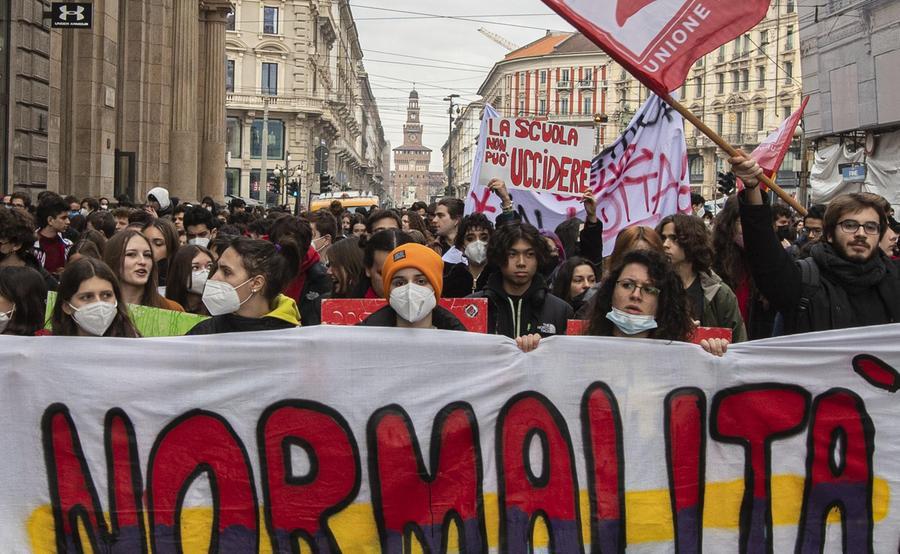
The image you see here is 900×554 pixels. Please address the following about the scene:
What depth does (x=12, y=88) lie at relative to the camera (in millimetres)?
14680

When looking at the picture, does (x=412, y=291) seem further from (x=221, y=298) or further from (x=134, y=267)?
(x=134, y=267)

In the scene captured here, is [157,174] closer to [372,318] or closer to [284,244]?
[284,244]

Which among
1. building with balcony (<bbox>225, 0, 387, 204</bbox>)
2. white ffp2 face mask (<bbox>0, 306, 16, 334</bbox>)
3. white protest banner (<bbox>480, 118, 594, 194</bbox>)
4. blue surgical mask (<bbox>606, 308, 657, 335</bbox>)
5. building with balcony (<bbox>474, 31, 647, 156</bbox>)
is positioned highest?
building with balcony (<bbox>474, 31, 647, 156</bbox>)

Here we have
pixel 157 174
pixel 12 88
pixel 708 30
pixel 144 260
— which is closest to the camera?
pixel 708 30

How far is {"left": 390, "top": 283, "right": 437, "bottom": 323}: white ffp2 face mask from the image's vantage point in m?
4.48

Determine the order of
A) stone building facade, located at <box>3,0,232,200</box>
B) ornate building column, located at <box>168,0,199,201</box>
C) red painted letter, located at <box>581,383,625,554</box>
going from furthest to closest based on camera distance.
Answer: ornate building column, located at <box>168,0,199,201</box>, stone building facade, located at <box>3,0,232,200</box>, red painted letter, located at <box>581,383,625,554</box>

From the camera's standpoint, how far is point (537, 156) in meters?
9.96

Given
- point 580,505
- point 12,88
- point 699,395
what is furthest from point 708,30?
point 12,88

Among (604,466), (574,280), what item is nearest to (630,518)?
(604,466)

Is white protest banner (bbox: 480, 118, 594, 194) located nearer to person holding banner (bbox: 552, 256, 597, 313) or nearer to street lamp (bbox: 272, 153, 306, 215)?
person holding banner (bbox: 552, 256, 597, 313)

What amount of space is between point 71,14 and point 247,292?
11.6 meters

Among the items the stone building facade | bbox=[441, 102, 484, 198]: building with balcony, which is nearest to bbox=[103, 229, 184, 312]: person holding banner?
the stone building facade

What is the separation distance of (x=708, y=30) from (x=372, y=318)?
1817mm

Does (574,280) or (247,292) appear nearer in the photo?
(247,292)
